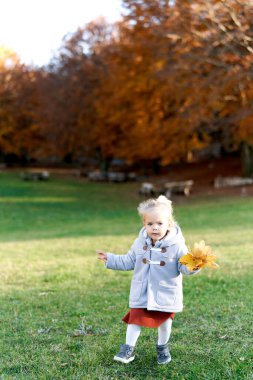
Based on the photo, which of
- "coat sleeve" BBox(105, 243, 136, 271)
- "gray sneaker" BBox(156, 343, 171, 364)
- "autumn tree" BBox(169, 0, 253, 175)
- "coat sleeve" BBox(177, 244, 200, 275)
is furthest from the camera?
"autumn tree" BBox(169, 0, 253, 175)

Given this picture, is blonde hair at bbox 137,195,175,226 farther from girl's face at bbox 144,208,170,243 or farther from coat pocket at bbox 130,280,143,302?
coat pocket at bbox 130,280,143,302

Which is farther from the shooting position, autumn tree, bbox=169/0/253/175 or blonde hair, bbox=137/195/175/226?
autumn tree, bbox=169/0/253/175

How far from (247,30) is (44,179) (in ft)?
74.7

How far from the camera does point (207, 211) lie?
21.9m

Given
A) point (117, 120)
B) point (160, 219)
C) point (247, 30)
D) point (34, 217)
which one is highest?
point (247, 30)

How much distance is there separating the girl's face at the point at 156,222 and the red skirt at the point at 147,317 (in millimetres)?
602

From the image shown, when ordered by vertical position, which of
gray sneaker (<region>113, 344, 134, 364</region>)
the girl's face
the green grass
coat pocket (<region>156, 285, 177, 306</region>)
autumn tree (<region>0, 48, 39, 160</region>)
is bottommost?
the green grass

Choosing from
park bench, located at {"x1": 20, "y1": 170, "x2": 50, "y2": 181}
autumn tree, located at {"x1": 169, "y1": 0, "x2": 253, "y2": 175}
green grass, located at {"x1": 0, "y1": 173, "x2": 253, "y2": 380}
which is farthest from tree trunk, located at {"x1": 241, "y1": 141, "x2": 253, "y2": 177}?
green grass, located at {"x1": 0, "y1": 173, "x2": 253, "y2": 380}

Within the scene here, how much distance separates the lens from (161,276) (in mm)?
4582

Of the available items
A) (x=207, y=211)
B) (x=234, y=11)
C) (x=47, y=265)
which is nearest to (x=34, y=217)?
(x=207, y=211)

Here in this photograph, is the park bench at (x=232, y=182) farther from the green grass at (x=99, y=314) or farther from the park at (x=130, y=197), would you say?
the green grass at (x=99, y=314)

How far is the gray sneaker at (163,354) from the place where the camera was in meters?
4.56

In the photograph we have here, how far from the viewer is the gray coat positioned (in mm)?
4543

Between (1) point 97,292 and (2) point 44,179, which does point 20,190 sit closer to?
(2) point 44,179
